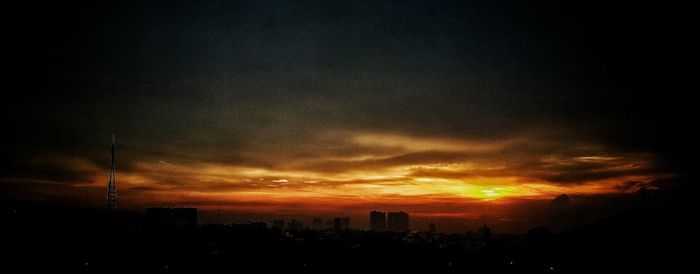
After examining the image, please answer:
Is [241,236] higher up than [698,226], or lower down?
lower down

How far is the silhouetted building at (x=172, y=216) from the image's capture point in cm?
12498

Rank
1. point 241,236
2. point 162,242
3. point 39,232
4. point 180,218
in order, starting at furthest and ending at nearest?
point 180,218 < point 241,236 < point 162,242 < point 39,232

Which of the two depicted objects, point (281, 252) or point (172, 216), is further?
point (172, 216)

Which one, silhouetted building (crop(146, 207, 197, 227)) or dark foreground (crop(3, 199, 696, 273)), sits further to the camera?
silhouetted building (crop(146, 207, 197, 227))

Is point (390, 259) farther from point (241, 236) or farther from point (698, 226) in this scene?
point (698, 226)

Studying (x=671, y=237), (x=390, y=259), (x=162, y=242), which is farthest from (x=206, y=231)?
(x=671, y=237)

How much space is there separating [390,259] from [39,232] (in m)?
53.2

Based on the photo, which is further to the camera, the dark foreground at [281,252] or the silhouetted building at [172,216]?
the silhouetted building at [172,216]

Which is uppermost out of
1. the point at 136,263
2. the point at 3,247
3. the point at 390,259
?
the point at 3,247

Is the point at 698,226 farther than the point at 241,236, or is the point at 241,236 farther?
the point at 241,236

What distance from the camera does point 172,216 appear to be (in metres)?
130

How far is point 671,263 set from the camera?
1309 inches

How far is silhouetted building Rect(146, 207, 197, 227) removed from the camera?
125 m

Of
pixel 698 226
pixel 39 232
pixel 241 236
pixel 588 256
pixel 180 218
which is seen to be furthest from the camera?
pixel 180 218
